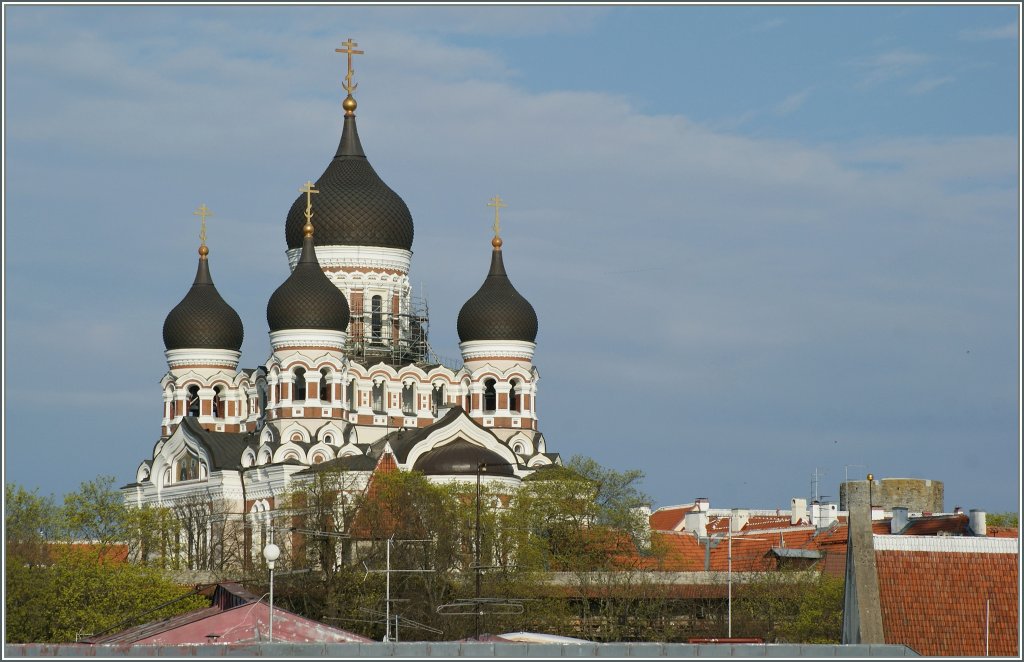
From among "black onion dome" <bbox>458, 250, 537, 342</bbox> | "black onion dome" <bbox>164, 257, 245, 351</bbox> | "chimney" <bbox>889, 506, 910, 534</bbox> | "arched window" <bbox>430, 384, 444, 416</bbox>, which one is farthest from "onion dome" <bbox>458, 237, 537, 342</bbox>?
"chimney" <bbox>889, 506, 910, 534</bbox>

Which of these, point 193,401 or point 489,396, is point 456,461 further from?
point 193,401

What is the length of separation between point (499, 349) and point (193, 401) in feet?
29.7

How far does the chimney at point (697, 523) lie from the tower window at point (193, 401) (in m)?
14.6

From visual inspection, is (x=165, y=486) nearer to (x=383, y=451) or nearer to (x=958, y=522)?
(x=383, y=451)

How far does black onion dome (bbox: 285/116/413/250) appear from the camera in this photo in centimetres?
7156

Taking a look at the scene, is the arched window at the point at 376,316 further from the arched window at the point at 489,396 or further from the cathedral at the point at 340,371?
the arched window at the point at 489,396

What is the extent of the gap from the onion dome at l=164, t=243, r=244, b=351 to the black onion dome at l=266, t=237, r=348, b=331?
12.4ft

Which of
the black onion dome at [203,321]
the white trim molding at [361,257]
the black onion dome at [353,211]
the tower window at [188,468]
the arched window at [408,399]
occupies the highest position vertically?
the black onion dome at [353,211]

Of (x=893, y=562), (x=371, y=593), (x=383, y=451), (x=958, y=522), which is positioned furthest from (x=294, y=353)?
(x=893, y=562)

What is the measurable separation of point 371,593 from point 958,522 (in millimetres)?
14250

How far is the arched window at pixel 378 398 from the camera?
234 ft

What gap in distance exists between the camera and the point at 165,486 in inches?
2815

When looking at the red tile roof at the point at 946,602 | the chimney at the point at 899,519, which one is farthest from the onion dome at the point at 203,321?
the red tile roof at the point at 946,602

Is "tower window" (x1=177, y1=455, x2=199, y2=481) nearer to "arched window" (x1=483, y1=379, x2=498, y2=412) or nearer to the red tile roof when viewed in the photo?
"arched window" (x1=483, y1=379, x2=498, y2=412)
